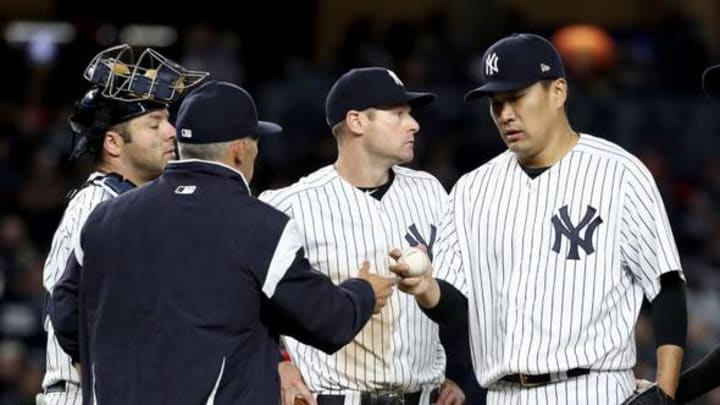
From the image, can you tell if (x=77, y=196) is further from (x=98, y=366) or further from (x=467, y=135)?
(x=467, y=135)

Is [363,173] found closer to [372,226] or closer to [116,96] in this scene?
[372,226]

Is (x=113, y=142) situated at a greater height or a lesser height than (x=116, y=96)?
lesser

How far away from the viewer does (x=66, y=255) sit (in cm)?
→ 607

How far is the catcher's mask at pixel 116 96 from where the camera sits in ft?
20.5

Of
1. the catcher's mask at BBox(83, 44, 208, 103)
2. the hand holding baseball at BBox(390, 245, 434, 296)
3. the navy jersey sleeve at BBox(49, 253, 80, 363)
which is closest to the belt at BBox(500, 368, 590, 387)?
the hand holding baseball at BBox(390, 245, 434, 296)

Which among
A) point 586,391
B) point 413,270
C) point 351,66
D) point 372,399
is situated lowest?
point 351,66

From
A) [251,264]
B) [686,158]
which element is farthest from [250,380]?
[686,158]

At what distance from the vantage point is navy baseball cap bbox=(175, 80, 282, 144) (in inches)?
218

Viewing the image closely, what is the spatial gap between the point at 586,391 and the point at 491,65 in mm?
1121

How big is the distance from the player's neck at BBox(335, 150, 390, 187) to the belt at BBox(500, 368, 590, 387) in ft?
3.46

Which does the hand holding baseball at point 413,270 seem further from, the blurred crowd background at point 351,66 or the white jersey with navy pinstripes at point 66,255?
the blurred crowd background at point 351,66

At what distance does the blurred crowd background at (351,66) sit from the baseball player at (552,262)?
5.23 metres

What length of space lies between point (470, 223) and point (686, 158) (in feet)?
28.1

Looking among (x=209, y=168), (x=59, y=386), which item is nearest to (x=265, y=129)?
(x=209, y=168)
